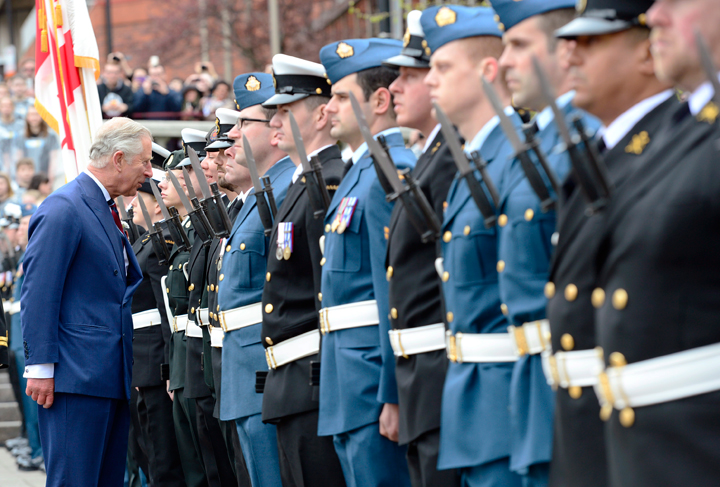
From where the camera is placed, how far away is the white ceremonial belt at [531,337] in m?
2.71

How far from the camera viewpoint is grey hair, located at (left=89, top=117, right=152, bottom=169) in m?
5.27

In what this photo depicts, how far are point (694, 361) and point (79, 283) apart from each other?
3519 millimetres

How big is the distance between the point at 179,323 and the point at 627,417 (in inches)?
184

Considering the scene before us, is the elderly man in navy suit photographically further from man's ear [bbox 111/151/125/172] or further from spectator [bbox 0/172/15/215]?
spectator [bbox 0/172/15/215]

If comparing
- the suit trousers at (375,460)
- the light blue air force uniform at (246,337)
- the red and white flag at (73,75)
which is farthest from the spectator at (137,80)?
the suit trousers at (375,460)

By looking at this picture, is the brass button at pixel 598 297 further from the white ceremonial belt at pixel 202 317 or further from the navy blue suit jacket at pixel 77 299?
the white ceremonial belt at pixel 202 317

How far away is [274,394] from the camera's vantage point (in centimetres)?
435

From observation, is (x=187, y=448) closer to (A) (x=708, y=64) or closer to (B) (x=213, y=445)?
(B) (x=213, y=445)

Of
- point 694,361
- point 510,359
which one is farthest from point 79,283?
point 694,361

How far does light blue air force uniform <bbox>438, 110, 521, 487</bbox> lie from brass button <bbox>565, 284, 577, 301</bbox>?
1.92ft

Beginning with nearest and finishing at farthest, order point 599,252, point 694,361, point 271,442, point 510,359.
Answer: point 694,361 → point 599,252 → point 510,359 → point 271,442

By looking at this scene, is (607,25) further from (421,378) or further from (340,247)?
(340,247)

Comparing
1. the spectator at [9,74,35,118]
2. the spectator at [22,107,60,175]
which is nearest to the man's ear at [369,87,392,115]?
the spectator at [22,107,60,175]

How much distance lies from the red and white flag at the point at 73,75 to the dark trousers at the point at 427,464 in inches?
163
